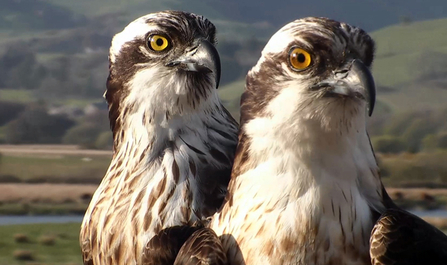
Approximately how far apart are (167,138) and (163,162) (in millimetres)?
183

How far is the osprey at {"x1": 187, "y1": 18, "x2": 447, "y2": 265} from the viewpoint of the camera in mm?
3164

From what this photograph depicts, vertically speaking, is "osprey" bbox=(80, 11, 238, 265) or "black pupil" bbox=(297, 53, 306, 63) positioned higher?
"black pupil" bbox=(297, 53, 306, 63)

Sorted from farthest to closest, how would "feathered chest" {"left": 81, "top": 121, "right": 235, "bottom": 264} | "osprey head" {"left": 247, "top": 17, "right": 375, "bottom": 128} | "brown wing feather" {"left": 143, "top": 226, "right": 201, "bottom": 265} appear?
"feathered chest" {"left": 81, "top": 121, "right": 235, "bottom": 264} → "brown wing feather" {"left": 143, "top": 226, "right": 201, "bottom": 265} → "osprey head" {"left": 247, "top": 17, "right": 375, "bottom": 128}

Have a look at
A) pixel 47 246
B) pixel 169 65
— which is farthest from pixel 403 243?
pixel 47 246

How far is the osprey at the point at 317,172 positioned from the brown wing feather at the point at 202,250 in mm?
36

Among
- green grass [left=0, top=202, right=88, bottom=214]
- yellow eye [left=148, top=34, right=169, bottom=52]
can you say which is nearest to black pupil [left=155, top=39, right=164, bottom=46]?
yellow eye [left=148, top=34, right=169, bottom=52]

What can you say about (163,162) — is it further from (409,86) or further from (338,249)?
(409,86)

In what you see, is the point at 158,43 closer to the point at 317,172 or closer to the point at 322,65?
the point at 322,65

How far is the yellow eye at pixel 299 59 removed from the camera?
317 centimetres

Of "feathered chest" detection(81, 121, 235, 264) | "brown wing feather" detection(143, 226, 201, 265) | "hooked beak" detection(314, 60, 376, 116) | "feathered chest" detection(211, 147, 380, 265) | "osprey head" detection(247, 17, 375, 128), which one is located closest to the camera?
"hooked beak" detection(314, 60, 376, 116)

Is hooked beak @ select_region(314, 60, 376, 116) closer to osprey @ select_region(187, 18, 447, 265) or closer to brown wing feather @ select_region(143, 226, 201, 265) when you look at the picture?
osprey @ select_region(187, 18, 447, 265)

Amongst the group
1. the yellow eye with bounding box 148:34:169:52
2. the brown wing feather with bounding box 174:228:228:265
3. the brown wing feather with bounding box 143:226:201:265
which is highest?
the yellow eye with bounding box 148:34:169:52

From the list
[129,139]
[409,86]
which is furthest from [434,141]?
[129,139]

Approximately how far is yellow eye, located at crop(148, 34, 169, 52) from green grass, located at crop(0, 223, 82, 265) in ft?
46.5
